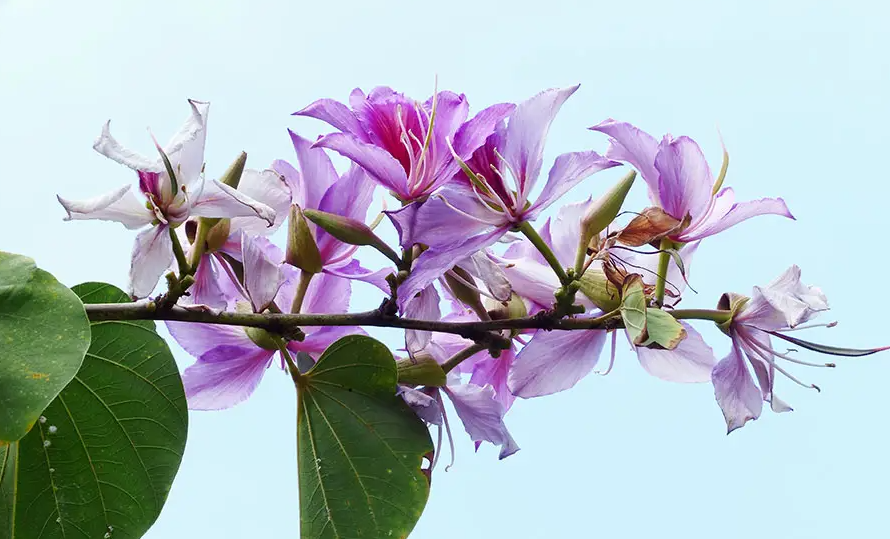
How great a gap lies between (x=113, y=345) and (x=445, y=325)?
0.26m

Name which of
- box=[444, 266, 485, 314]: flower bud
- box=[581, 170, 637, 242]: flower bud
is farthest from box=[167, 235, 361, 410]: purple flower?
box=[581, 170, 637, 242]: flower bud

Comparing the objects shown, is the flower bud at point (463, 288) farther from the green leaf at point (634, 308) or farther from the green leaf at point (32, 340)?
the green leaf at point (32, 340)

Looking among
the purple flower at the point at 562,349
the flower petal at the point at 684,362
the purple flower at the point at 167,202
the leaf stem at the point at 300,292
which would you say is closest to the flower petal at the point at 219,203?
the purple flower at the point at 167,202

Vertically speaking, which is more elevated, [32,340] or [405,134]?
[405,134]

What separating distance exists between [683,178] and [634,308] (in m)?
0.11

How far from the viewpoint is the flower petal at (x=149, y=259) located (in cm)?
63

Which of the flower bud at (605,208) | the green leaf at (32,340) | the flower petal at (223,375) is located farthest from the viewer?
the flower petal at (223,375)

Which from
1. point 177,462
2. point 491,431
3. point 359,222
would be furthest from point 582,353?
point 177,462

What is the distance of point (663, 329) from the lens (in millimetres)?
613

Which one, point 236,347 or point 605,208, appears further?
point 236,347

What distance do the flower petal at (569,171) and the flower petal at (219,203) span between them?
190mm

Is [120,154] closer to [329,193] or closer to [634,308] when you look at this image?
[329,193]

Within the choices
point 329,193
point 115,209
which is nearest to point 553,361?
point 329,193

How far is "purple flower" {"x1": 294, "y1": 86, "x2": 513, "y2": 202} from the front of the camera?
66 cm
